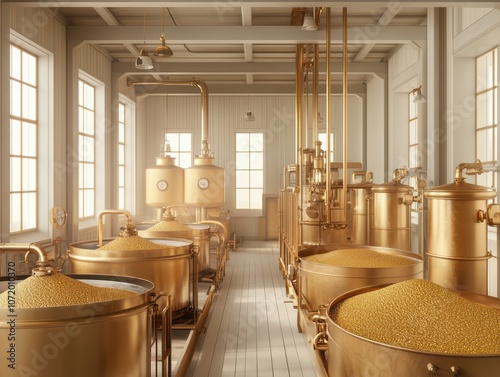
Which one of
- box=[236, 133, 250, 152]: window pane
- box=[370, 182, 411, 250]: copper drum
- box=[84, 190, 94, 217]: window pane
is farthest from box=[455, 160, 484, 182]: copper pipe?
box=[236, 133, 250, 152]: window pane

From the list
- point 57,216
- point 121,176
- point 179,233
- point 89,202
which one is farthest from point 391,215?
point 121,176

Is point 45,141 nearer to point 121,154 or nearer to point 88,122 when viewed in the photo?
point 88,122

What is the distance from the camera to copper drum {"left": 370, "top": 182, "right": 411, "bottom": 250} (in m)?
Answer: 5.61

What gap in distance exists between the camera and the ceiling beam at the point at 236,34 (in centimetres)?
662

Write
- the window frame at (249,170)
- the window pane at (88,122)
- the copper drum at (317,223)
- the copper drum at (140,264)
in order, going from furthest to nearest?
the window frame at (249,170) → the window pane at (88,122) → the copper drum at (317,223) → the copper drum at (140,264)

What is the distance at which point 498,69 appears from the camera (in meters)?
4.94

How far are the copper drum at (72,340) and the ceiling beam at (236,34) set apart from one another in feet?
16.9

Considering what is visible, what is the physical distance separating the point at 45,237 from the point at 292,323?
328 centimetres

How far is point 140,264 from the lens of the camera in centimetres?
347

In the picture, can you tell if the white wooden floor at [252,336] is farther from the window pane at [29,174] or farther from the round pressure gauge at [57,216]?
the window pane at [29,174]

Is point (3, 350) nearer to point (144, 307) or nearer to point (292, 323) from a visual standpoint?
point (144, 307)

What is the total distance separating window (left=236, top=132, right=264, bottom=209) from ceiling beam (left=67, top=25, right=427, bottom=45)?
5472 mm

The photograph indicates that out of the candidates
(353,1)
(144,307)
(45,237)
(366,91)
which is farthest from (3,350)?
(366,91)

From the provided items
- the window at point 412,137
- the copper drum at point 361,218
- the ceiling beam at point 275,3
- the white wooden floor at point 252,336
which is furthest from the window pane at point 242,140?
the ceiling beam at point 275,3
